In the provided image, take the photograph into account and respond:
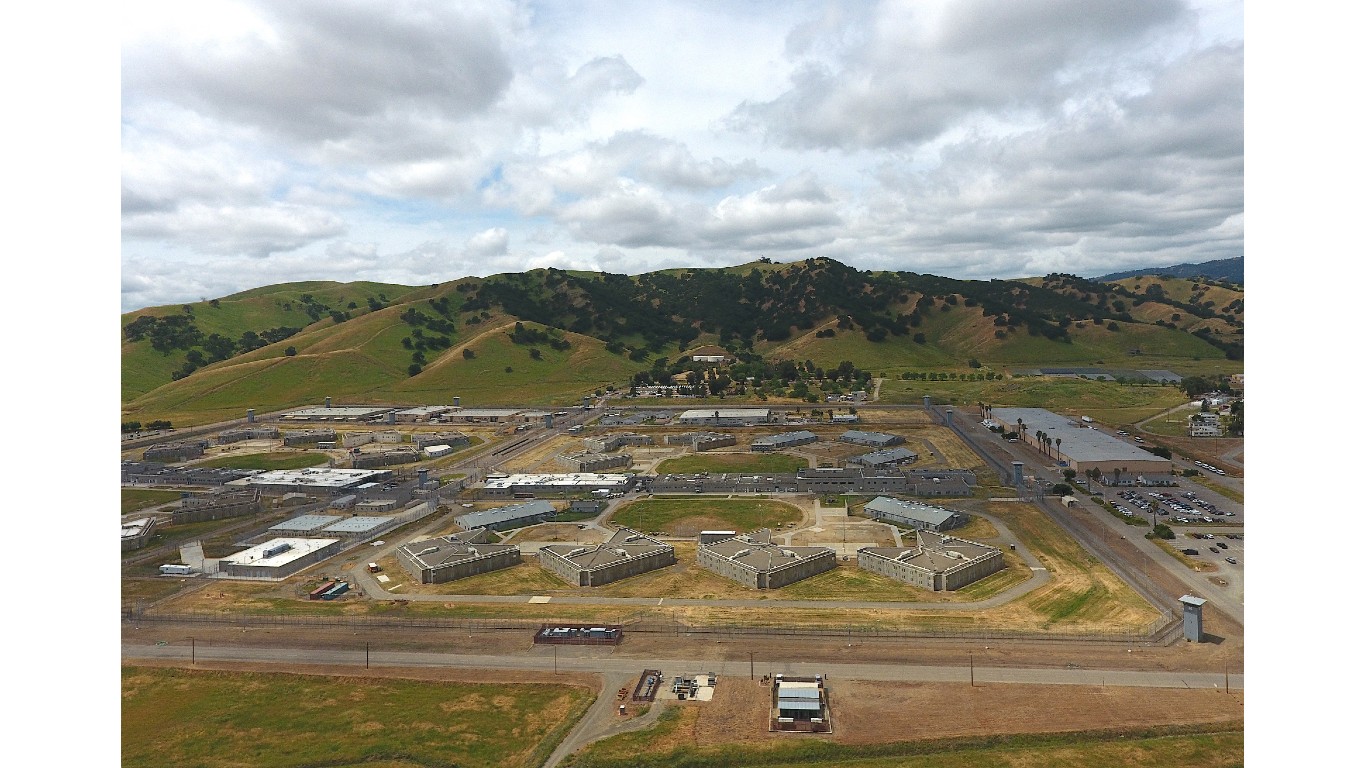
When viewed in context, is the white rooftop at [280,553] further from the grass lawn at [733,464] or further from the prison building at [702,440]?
the prison building at [702,440]

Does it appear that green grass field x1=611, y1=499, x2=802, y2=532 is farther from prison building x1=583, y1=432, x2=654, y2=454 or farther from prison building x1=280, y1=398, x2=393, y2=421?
prison building x1=280, y1=398, x2=393, y2=421

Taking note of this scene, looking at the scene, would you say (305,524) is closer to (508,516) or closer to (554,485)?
(508,516)

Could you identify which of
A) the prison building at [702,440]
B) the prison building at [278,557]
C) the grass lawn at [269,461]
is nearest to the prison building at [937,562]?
the prison building at [278,557]

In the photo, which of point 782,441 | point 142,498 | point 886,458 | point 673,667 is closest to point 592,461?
point 782,441

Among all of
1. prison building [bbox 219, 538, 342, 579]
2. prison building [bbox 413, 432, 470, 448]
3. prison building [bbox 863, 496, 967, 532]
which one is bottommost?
prison building [bbox 219, 538, 342, 579]

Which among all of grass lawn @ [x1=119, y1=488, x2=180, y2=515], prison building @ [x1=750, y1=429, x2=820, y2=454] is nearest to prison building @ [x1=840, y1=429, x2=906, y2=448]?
prison building @ [x1=750, y1=429, x2=820, y2=454]

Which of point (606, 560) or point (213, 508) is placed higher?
point (213, 508)
